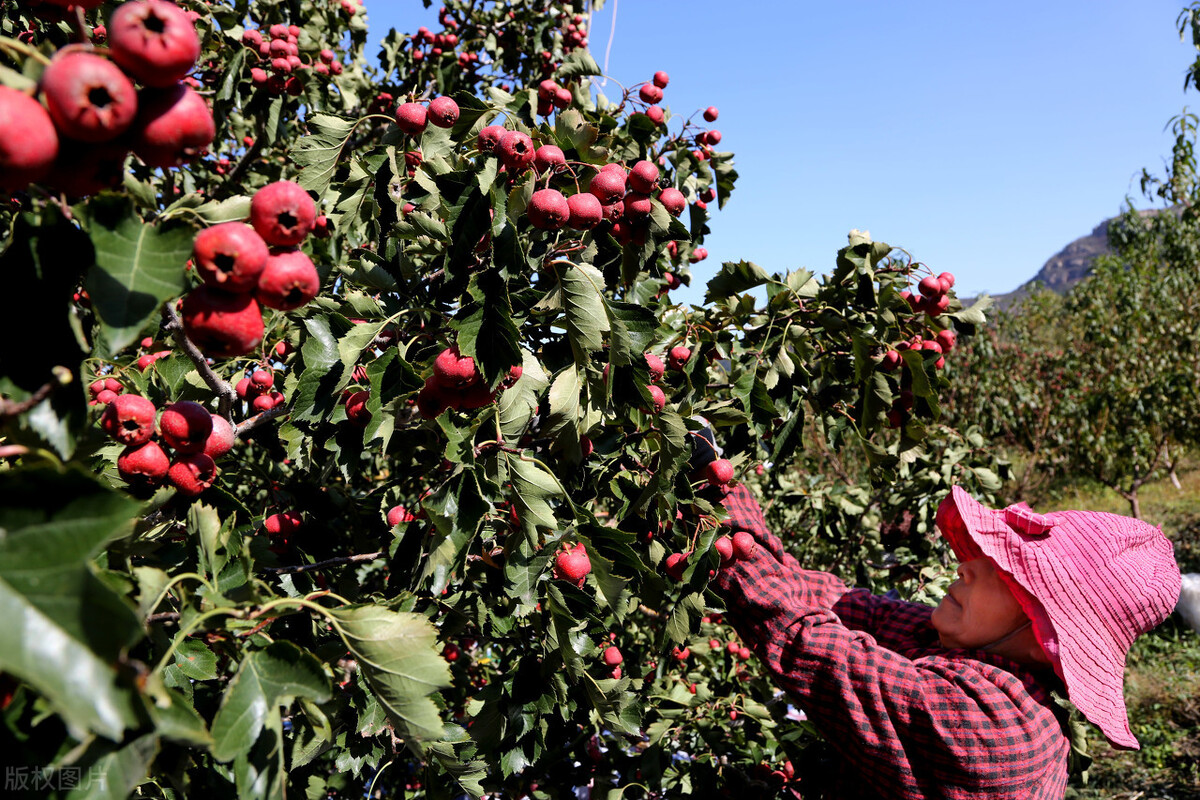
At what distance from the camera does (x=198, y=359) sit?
4.28 ft

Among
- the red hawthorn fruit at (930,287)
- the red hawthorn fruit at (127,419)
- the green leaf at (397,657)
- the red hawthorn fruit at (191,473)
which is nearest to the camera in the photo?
the green leaf at (397,657)

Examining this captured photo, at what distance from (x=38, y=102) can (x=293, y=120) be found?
10.8ft

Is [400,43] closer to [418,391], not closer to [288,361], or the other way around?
[288,361]

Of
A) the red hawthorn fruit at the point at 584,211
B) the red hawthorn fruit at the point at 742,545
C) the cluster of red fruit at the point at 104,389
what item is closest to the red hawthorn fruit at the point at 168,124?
the red hawthorn fruit at the point at 584,211

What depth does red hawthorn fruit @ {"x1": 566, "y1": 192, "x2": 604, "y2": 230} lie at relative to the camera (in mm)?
1444

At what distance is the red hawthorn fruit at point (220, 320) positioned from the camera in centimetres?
88

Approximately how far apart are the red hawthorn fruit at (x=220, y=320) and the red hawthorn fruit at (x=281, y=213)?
3.7 inches

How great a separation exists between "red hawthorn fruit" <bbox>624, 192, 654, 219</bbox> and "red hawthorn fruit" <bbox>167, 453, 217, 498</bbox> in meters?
1.05

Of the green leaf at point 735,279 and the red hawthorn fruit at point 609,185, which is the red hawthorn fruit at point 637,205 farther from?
the green leaf at point 735,279

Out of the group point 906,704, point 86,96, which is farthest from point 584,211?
point 906,704

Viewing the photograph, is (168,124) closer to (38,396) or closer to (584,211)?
(38,396)

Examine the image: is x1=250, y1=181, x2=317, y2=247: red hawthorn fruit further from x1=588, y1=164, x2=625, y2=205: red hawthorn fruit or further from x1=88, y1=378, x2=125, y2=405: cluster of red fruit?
x1=88, y1=378, x2=125, y2=405: cluster of red fruit

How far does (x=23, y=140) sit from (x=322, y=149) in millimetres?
1160

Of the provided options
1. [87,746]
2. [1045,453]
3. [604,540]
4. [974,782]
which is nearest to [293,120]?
[604,540]
